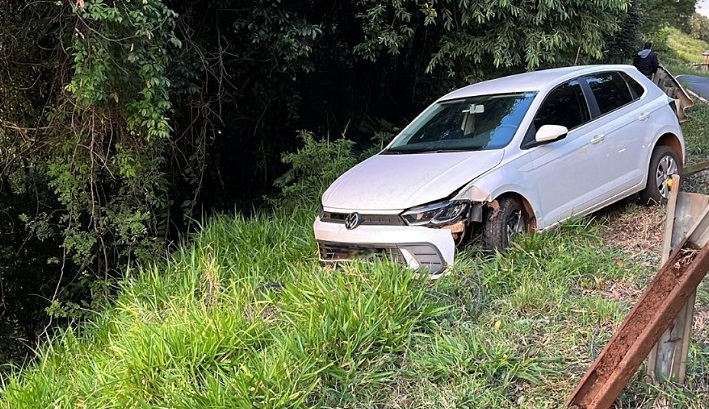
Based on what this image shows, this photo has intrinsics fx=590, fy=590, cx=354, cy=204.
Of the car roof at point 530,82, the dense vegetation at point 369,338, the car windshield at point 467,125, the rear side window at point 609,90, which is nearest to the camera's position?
the dense vegetation at point 369,338

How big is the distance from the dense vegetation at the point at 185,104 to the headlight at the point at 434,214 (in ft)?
3.00

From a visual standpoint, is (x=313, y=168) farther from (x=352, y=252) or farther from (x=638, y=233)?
(x=638, y=233)

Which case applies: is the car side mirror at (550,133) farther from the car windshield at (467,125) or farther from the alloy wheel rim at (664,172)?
the alloy wheel rim at (664,172)


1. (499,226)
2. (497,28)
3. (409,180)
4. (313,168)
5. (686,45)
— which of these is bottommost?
(686,45)

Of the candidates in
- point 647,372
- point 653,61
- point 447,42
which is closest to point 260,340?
point 647,372

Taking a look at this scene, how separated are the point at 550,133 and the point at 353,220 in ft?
6.02

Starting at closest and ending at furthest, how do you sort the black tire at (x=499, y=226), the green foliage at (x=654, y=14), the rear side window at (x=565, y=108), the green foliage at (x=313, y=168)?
the black tire at (x=499, y=226) → the rear side window at (x=565, y=108) → the green foliage at (x=313, y=168) → the green foliage at (x=654, y=14)

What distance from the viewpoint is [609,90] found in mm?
6086

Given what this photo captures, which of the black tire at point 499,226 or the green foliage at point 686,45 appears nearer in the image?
the black tire at point 499,226

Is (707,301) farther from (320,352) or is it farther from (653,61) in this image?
(653,61)

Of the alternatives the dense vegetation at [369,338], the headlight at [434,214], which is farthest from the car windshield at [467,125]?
the dense vegetation at [369,338]

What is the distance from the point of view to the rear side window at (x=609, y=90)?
19.4 feet

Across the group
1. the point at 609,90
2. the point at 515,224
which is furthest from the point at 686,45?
the point at 515,224

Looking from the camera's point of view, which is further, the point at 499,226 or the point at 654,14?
the point at 654,14
